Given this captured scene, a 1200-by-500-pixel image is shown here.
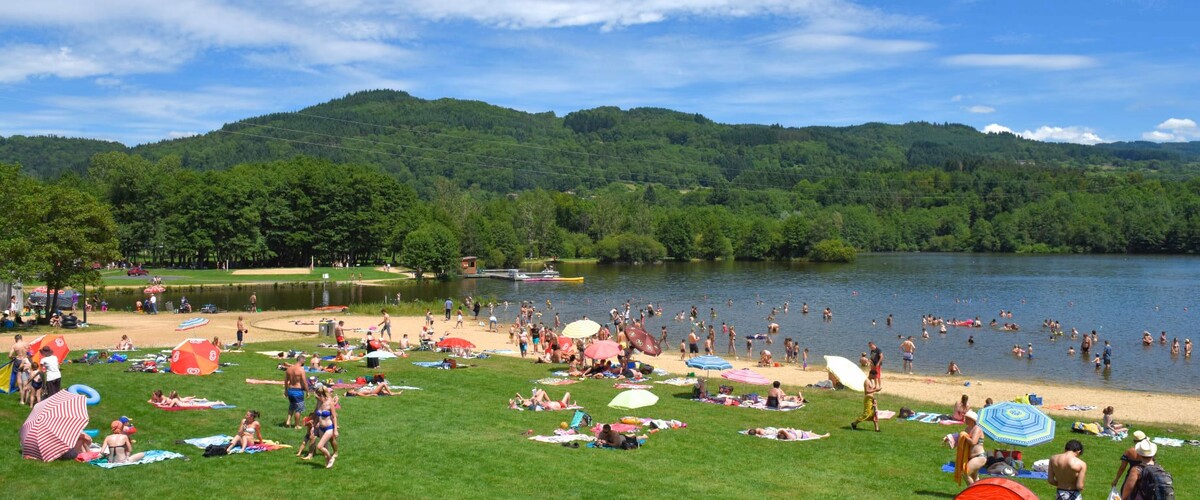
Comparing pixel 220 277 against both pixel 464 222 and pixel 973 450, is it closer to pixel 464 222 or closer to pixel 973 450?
pixel 464 222

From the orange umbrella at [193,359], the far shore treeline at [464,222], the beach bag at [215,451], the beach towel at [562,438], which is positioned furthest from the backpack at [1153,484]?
the far shore treeline at [464,222]

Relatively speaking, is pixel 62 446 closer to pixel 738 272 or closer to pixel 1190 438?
pixel 1190 438

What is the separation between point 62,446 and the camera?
49.2 feet

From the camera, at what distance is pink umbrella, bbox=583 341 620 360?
1078 inches

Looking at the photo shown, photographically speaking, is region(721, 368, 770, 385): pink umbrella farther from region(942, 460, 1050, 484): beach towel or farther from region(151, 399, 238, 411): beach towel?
region(151, 399, 238, 411): beach towel

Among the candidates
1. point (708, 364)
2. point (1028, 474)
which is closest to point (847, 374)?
point (708, 364)

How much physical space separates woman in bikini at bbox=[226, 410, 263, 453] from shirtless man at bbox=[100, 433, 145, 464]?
1590 millimetres

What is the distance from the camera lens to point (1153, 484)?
11.5 meters

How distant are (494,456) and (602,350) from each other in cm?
1097

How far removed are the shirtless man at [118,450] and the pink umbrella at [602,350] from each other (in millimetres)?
14194

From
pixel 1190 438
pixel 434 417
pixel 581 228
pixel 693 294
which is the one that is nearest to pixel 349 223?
pixel 693 294

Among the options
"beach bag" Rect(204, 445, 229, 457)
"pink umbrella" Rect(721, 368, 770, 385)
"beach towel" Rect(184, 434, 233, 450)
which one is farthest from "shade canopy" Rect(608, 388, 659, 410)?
"beach bag" Rect(204, 445, 229, 457)

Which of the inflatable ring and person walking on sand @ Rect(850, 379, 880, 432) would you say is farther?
person walking on sand @ Rect(850, 379, 880, 432)

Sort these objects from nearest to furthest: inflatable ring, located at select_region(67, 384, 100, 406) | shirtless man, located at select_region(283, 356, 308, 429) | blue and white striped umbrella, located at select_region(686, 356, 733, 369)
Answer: shirtless man, located at select_region(283, 356, 308, 429) < inflatable ring, located at select_region(67, 384, 100, 406) < blue and white striped umbrella, located at select_region(686, 356, 733, 369)
